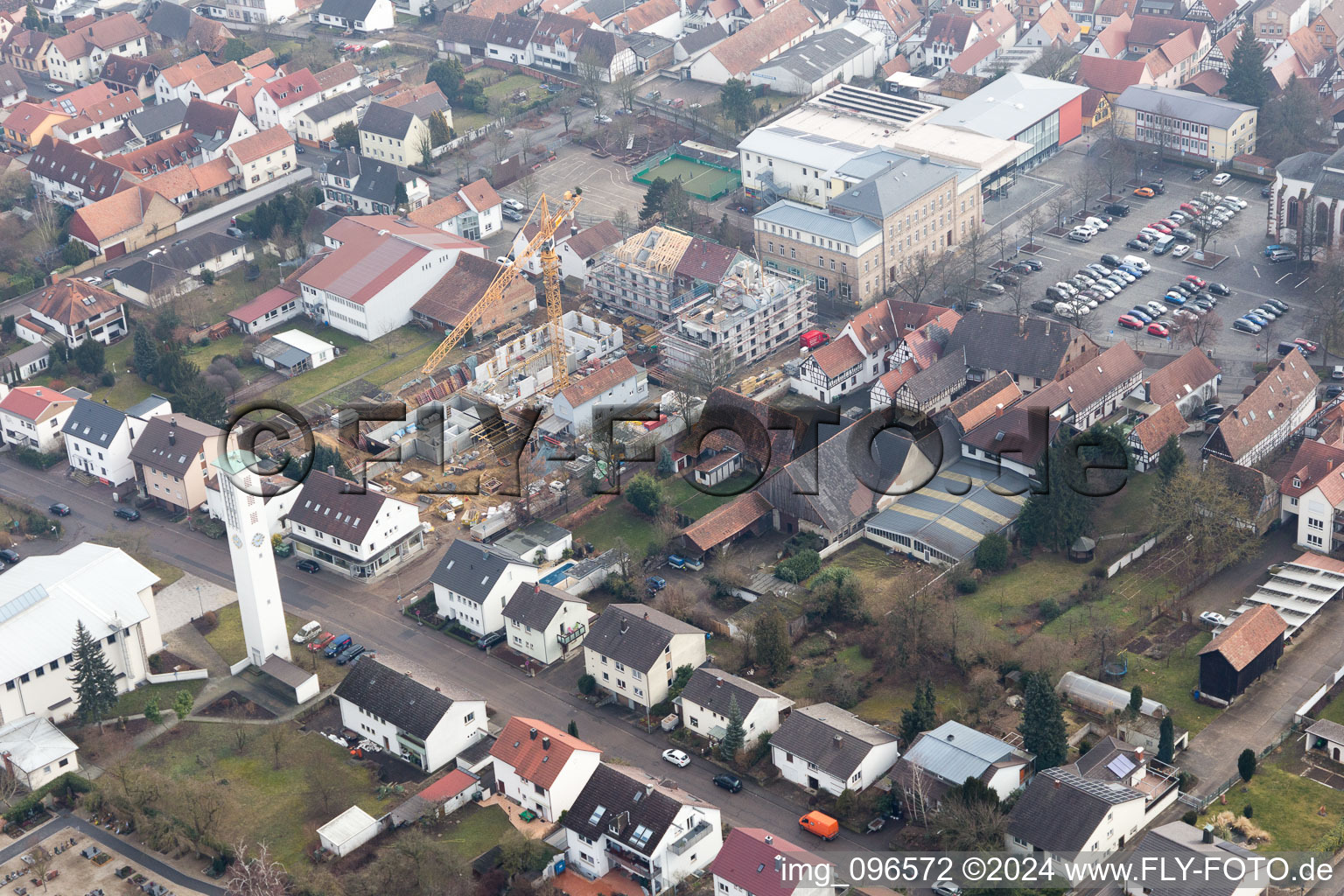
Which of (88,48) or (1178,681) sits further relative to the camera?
(88,48)

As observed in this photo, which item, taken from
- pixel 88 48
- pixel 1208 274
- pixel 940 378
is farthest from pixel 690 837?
pixel 88 48

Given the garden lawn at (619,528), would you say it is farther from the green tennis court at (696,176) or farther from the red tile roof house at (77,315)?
the green tennis court at (696,176)

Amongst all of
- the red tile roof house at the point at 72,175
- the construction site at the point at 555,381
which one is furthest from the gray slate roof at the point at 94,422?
the red tile roof house at the point at 72,175

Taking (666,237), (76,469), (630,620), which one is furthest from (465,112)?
(630,620)

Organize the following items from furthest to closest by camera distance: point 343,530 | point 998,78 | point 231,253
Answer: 1. point 998,78
2. point 231,253
3. point 343,530

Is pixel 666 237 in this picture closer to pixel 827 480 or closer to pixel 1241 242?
pixel 827 480

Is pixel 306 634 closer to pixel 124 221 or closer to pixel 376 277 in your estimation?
pixel 376 277

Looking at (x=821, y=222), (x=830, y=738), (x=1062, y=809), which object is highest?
(x=821, y=222)
